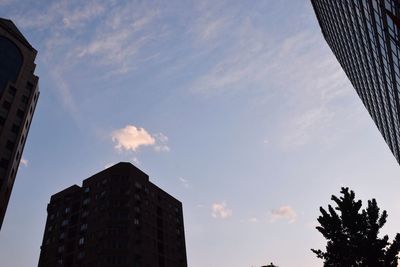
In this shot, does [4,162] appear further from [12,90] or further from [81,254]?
[81,254]

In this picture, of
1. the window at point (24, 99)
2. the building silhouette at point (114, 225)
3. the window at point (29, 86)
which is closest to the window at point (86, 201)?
the building silhouette at point (114, 225)

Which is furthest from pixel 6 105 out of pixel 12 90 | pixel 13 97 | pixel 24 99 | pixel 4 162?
pixel 4 162

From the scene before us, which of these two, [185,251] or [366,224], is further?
[185,251]

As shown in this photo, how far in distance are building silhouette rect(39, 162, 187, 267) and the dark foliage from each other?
167ft

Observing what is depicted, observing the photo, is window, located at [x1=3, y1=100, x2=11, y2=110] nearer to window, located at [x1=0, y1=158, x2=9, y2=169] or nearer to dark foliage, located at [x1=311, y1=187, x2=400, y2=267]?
window, located at [x1=0, y1=158, x2=9, y2=169]

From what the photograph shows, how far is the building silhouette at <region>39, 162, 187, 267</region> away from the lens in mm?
70000

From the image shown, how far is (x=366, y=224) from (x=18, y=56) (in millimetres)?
58610

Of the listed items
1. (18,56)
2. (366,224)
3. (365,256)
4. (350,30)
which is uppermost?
(18,56)

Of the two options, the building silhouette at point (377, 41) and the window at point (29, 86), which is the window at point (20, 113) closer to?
the window at point (29, 86)

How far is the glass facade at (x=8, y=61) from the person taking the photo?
55406mm

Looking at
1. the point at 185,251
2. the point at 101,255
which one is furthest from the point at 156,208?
the point at 101,255

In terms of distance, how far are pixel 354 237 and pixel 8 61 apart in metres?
56.6

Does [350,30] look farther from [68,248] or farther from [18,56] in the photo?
[68,248]

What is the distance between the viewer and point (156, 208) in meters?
84.5
